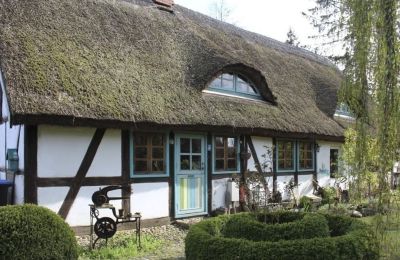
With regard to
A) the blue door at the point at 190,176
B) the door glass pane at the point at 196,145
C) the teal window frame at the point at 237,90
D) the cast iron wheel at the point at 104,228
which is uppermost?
the teal window frame at the point at 237,90

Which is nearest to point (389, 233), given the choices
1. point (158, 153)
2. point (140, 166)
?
point (140, 166)

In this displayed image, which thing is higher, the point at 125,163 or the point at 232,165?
the point at 125,163

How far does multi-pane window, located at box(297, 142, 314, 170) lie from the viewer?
14.7 metres

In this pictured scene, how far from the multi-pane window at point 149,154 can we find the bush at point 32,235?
12.5ft

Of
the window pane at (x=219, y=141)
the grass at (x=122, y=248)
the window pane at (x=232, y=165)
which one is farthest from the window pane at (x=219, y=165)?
the grass at (x=122, y=248)

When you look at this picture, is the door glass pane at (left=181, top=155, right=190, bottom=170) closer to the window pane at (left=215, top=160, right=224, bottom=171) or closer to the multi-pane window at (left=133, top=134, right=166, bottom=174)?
the multi-pane window at (left=133, top=134, right=166, bottom=174)

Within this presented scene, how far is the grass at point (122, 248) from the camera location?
7543 millimetres

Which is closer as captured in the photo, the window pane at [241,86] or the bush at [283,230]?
the bush at [283,230]

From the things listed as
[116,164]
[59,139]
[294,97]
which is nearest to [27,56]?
[59,139]

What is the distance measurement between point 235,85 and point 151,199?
4.27 m

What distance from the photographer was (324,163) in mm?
16000

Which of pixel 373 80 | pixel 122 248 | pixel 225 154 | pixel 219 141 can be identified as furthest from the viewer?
pixel 225 154

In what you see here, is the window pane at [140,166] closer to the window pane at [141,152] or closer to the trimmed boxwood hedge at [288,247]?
the window pane at [141,152]

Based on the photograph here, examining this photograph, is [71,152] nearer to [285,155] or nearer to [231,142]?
[231,142]
